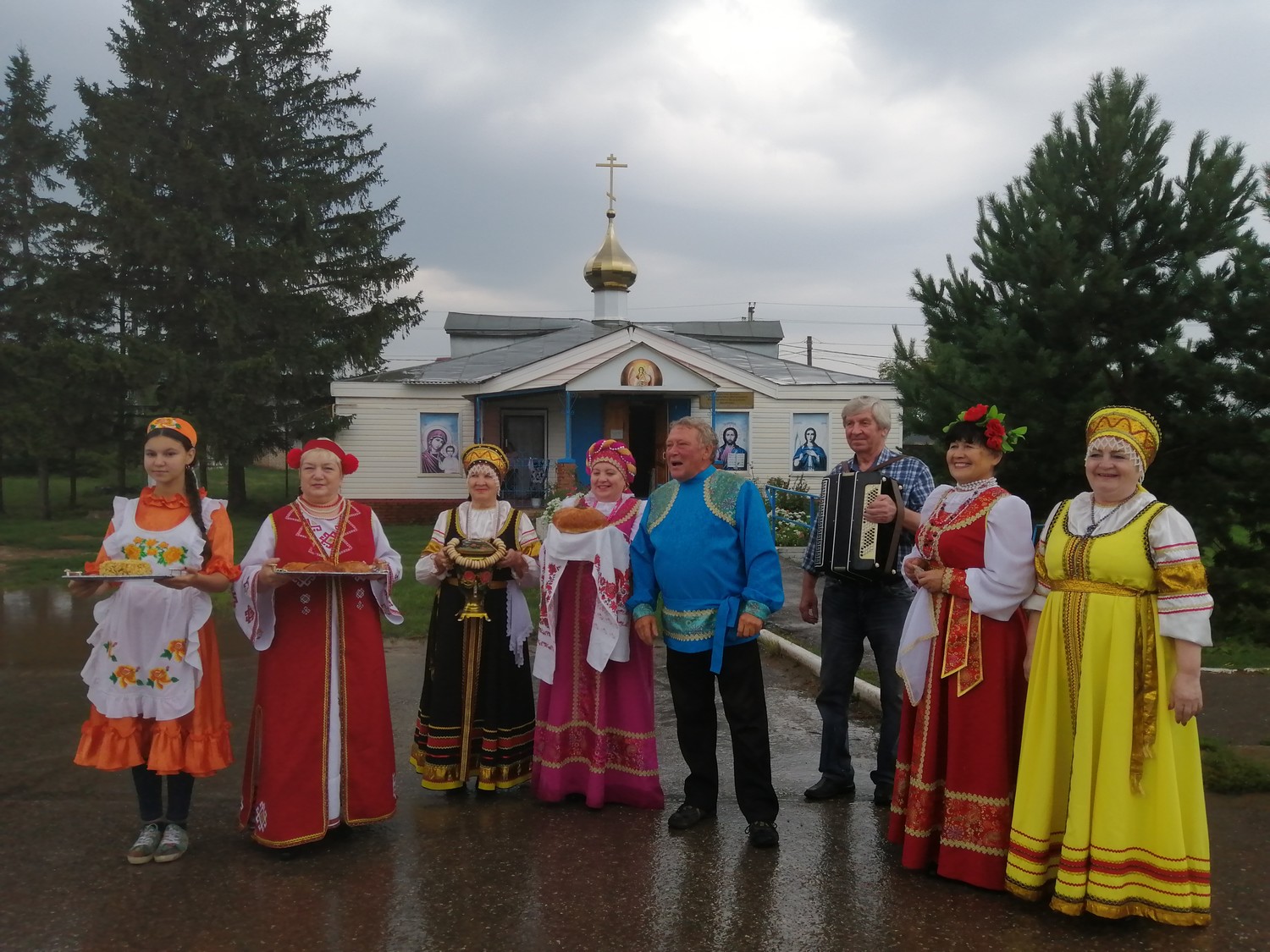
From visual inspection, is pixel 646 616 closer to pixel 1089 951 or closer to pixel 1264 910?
pixel 1089 951

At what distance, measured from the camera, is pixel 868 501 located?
171 inches

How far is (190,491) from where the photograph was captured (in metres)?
4.29

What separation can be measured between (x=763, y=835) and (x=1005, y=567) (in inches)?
63.9

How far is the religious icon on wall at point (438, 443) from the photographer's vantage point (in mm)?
20641

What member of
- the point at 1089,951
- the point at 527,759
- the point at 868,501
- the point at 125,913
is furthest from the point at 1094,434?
the point at 125,913

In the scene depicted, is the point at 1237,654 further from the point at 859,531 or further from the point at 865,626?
the point at 859,531

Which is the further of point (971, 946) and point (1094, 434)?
point (1094, 434)

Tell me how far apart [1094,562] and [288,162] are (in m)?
22.9

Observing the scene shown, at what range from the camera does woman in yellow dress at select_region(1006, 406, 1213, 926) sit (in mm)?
3410

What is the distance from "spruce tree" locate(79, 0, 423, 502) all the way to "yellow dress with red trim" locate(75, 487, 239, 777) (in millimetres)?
17127

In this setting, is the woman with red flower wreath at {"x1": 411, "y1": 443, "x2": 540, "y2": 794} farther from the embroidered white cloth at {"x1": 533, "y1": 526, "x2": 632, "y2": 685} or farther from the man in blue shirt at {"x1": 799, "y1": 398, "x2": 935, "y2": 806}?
the man in blue shirt at {"x1": 799, "y1": 398, "x2": 935, "y2": 806}

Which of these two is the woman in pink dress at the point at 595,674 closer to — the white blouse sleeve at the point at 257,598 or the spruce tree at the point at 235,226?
the white blouse sleeve at the point at 257,598

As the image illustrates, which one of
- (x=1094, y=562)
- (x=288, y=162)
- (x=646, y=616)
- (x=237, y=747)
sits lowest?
(x=237, y=747)

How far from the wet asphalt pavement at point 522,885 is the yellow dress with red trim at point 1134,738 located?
0.57 feet
